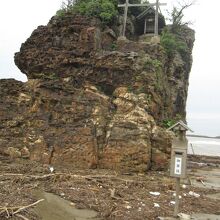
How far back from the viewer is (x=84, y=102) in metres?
16.4

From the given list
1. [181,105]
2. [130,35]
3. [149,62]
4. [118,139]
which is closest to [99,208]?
[118,139]

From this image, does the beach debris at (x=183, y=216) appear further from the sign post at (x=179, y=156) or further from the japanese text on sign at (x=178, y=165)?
the japanese text on sign at (x=178, y=165)

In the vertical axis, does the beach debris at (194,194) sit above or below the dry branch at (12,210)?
below

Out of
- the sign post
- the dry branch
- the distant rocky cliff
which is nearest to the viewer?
the dry branch

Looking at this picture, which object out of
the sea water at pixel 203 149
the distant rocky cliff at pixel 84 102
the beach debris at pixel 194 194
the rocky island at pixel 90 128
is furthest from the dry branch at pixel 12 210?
the sea water at pixel 203 149

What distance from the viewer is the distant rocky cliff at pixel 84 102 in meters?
15.6

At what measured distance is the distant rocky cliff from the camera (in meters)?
15.6

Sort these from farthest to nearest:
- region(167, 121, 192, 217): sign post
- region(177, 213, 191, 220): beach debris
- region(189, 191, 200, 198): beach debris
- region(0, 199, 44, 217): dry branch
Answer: region(189, 191, 200, 198): beach debris, region(167, 121, 192, 217): sign post, region(177, 213, 191, 220): beach debris, region(0, 199, 44, 217): dry branch

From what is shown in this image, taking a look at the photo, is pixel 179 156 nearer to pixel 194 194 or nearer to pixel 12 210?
pixel 194 194

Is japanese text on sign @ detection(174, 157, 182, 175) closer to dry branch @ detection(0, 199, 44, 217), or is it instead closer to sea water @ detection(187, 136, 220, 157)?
dry branch @ detection(0, 199, 44, 217)

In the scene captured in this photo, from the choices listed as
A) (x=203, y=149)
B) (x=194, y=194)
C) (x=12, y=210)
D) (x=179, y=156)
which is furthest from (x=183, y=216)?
(x=203, y=149)

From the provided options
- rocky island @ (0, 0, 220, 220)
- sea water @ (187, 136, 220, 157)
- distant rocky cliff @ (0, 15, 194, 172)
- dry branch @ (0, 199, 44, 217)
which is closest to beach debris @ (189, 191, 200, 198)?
rocky island @ (0, 0, 220, 220)

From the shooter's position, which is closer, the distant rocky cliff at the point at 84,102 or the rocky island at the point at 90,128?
the rocky island at the point at 90,128

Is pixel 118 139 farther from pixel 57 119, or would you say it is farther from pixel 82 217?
pixel 82 217
